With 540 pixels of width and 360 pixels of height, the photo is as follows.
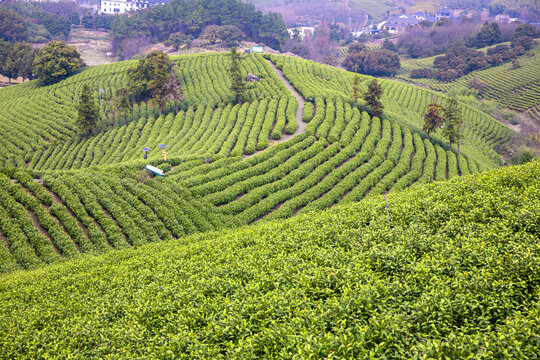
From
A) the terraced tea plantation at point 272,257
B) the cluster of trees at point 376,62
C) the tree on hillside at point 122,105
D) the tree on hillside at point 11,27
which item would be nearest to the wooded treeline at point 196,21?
the tree on hillside at point 11,27

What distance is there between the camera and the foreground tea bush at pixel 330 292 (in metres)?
5.92

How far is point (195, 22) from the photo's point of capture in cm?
8756

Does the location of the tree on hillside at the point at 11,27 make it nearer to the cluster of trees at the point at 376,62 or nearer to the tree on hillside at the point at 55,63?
the tree on hillside at the point at 55,63

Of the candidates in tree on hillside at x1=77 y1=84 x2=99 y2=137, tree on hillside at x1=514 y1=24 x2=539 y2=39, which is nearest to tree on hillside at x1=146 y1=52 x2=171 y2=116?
tree on hillside at x1=77 y1=84 x2=99 y2=137

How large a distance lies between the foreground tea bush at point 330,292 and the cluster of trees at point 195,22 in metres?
89.5

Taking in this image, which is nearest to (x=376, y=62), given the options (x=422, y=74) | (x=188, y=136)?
(x=422, y=74)

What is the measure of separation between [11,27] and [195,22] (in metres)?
43.2

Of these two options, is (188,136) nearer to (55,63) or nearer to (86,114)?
(86,114)

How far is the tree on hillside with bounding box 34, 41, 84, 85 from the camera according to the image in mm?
47656

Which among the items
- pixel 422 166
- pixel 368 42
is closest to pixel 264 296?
pixel 422 166

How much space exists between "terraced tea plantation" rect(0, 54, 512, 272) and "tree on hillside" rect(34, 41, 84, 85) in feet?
6.78

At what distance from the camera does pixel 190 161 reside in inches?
926

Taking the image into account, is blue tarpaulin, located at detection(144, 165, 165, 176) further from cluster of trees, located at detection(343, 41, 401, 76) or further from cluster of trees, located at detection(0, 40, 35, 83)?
cluster of trees, located at detection(343, 41, 401, 76)

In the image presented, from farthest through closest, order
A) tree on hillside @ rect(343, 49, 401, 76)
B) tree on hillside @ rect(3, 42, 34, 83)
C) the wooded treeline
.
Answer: the wooded treeline
tree on hillside @ rect(343, 49, 401, 76)
tree on hillside @ rect(3, 42, 34, 83)
